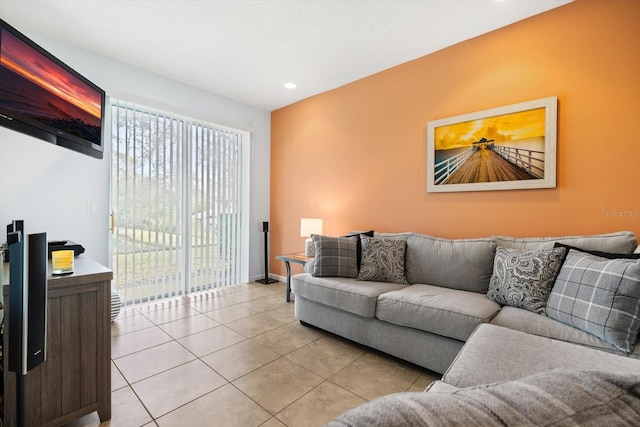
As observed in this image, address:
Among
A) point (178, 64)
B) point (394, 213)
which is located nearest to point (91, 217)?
point (178, 64)

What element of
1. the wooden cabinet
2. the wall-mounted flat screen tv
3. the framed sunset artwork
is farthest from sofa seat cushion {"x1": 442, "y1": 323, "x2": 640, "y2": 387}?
the wall-mounted flat screen tv

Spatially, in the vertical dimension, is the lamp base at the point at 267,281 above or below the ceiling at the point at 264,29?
below

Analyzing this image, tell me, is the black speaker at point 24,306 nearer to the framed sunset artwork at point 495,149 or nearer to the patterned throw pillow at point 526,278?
the patterned throw pillow at point 526,278

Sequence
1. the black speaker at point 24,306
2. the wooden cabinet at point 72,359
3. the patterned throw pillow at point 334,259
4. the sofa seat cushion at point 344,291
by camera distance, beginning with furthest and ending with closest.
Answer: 1. the patterned throw pillow at point 334,259
2. the sofa seat cushion at point 344,291
3. the wooden cabinet at point 72,359
4. the black speaker at point 24,306

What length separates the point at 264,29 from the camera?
2682 millimetres

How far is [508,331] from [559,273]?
27.5 inches

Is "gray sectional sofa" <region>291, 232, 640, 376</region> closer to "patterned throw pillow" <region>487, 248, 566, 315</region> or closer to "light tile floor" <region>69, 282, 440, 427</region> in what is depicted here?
"patterned throw pillow" <region>487, 248, 566, 315</region>

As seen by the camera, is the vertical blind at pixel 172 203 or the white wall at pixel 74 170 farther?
the vertical blind at pixel 172 203

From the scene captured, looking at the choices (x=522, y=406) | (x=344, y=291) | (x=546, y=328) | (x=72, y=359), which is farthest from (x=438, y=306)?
→ (x=72, y=359)

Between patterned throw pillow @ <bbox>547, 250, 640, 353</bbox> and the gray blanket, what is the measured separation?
157 centimetres

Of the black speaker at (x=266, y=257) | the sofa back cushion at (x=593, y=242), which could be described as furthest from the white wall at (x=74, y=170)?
the sofa back cushion at (x=593, y=242)

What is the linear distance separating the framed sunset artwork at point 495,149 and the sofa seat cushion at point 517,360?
5.12ft

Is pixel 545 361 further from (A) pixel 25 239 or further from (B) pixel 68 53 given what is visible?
(B) pixel 68 53

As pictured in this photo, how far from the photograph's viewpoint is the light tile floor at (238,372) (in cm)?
167
